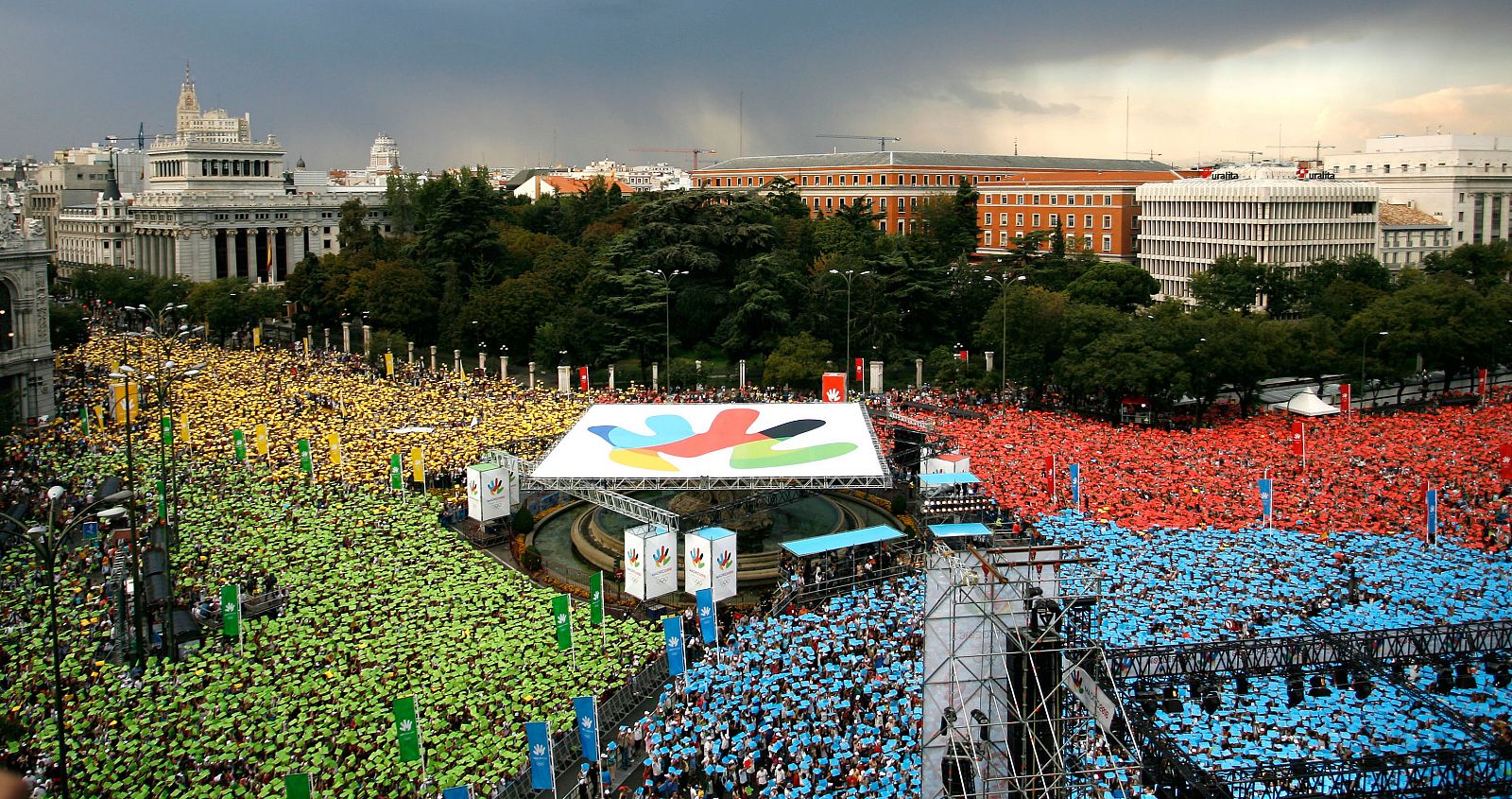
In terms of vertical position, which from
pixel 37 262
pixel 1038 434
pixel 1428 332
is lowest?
pixel 1038 434

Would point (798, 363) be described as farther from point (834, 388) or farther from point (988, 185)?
point (988, 185)

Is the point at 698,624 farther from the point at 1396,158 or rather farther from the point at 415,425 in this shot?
the point at 1396,158

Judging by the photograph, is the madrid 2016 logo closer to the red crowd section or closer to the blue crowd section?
the red crowd section

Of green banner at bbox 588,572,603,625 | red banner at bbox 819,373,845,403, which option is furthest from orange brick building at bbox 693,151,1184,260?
green banner at bbox 588,572,603,625

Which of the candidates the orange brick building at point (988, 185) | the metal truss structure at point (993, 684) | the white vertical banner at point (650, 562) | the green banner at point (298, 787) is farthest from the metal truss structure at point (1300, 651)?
the orange brick building at point (988, 185)

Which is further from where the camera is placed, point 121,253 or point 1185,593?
point 121,253

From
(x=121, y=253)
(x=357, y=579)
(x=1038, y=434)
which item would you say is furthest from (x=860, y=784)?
(x=121, y=253)
